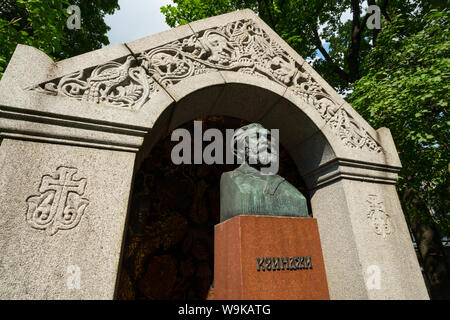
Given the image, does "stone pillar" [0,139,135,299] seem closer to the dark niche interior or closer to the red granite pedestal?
the red granite pedestal

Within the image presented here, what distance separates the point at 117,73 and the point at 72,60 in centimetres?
52

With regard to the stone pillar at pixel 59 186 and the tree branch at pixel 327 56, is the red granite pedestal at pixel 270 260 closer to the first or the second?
the stone pillar at pixel 59 186

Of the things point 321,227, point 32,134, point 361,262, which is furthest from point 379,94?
point 32,134

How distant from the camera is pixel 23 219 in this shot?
2299mm

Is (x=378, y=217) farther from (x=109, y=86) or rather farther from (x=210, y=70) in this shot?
(x=109, y=86)

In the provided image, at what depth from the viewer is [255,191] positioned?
9.79 feet

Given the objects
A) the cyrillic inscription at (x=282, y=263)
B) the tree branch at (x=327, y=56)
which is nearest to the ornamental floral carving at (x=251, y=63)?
the cyrillic inscription at (x=282, y=263)

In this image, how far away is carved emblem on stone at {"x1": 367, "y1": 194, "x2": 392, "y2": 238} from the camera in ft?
12.4

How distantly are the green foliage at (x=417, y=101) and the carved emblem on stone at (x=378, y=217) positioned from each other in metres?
2.24

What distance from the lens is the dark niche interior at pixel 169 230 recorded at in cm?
406

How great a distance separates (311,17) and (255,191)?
10284 mm

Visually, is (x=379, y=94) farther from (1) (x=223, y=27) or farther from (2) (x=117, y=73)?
(2) (x=117, y=73)

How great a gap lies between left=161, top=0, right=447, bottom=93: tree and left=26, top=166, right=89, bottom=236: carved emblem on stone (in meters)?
8.69

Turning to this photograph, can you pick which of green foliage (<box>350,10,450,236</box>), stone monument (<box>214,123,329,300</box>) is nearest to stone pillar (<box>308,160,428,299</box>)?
stone monument (<box>214,123,329,300</box>)
